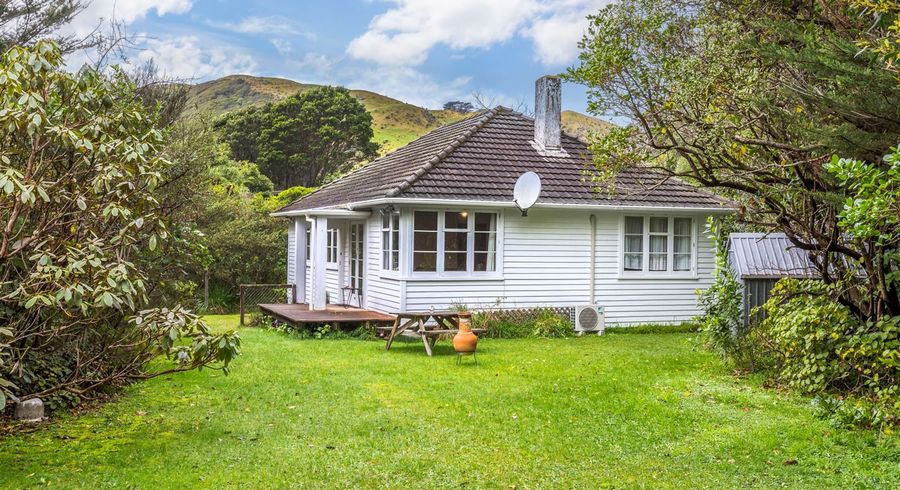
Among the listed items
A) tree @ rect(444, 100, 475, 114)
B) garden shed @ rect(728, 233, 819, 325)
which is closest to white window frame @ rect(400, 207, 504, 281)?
garden shed @ rect(728, 233, 819, 325)

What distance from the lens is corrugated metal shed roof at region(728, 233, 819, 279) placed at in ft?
36.7

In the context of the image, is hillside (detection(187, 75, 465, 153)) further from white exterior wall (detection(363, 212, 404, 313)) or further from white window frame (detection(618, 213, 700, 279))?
white window frame (detection(618, 213, 700, 279))

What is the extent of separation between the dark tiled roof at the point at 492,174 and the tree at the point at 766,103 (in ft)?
17.9

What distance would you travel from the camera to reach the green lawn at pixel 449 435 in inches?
241

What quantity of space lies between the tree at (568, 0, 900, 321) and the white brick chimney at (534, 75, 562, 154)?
7768mm

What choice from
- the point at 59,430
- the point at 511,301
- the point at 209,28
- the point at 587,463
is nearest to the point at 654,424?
the point at 587,463

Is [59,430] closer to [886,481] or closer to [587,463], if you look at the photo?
[587,463]

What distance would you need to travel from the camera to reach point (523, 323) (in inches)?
648

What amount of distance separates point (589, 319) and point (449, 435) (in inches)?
389

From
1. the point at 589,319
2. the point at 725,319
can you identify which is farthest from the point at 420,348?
the point at 725,319

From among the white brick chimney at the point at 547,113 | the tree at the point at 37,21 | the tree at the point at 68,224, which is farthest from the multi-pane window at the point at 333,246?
the tree at the point at 68,224

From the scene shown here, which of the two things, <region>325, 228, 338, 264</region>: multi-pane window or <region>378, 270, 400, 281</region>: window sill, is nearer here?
<region>378, 270, 400, 281</region>: window sill

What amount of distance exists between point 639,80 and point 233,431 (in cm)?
666

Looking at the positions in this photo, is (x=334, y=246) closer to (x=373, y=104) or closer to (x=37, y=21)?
(x=37, y=21)
